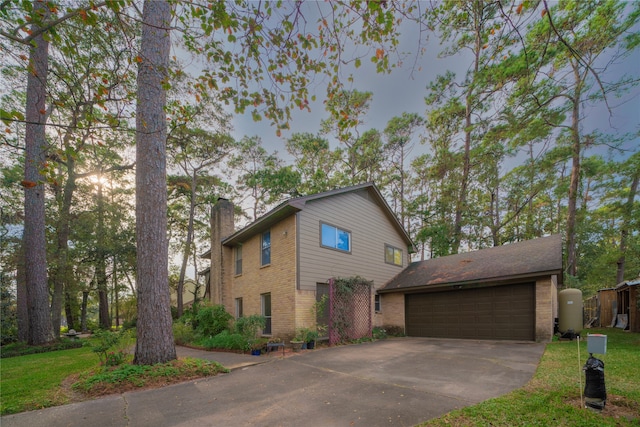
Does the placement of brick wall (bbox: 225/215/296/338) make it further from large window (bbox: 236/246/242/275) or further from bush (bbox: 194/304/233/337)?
bush (bbox: 194/304/233/337)

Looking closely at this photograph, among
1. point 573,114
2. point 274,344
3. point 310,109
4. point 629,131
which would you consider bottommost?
point 274,344

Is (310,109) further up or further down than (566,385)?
further up

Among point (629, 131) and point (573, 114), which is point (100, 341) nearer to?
point (629, 131)

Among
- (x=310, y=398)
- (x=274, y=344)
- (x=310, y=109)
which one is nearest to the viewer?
(x=310, y=109)

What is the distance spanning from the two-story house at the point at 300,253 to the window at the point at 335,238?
39 mm

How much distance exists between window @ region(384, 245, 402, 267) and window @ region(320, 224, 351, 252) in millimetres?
3425

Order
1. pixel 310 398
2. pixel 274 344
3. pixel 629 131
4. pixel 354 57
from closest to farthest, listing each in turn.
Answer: pixel 354 57
pixel 310 398
pixel 274 344
pixel 629 131

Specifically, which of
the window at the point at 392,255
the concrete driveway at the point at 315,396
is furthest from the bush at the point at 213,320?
the window at the point at 392,255

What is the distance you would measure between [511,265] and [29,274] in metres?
18.3

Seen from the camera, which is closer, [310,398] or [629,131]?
[310,398]

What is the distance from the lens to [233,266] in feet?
47.9

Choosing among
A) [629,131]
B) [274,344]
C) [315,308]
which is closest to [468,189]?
[629,131]

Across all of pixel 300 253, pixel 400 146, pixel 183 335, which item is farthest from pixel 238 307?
pixel 400 146

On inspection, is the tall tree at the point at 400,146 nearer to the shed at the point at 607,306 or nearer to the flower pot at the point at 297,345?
the shed at the point at 607,306
